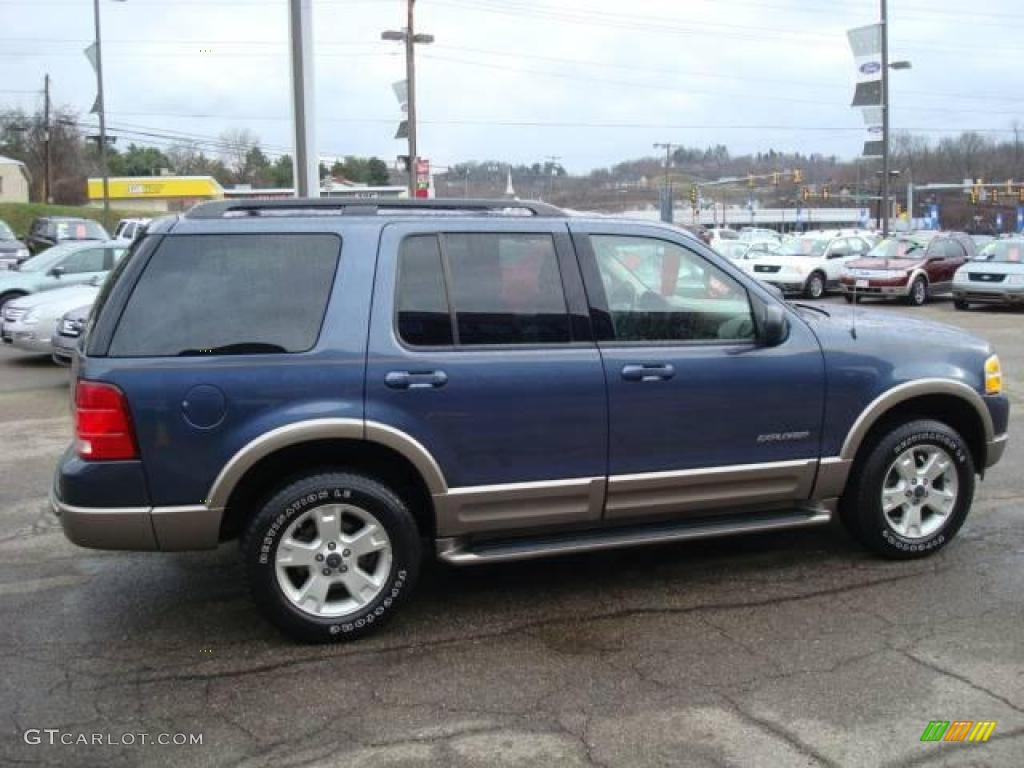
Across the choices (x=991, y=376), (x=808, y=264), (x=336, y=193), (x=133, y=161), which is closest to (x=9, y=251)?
(x=336, y=193)

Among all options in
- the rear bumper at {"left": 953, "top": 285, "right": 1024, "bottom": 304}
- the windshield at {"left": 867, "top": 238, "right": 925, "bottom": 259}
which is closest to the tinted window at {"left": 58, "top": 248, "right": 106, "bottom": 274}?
the windshield at {"left": 867, "top": 238, "right": 925, "bottom": 259}

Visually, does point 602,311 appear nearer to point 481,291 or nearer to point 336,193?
point 481,291

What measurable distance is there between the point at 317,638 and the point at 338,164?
310 ft

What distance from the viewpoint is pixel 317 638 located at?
419 cm

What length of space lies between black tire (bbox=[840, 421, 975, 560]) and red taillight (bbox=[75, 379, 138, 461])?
11.6 feet

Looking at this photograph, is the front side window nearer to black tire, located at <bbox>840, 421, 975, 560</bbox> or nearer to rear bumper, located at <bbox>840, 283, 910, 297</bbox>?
black tire, located at <bbox>840, 421, 975, 560</bbox>

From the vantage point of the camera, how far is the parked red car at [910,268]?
22.5 m

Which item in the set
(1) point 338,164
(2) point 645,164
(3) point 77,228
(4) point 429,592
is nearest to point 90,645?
(4) point 429,592

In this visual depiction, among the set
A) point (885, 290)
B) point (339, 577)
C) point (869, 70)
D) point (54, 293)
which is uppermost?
point (869, 70)

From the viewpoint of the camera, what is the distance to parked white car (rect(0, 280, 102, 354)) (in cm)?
1205

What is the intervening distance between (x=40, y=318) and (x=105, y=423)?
930 centimetres

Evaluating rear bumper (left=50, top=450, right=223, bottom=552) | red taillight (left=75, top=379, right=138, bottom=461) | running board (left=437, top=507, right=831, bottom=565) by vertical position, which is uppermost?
red taillight (left=75, top=379, right=138, bottom=461)

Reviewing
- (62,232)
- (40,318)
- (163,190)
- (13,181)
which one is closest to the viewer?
(40,318)

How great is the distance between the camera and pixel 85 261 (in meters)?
15.6
